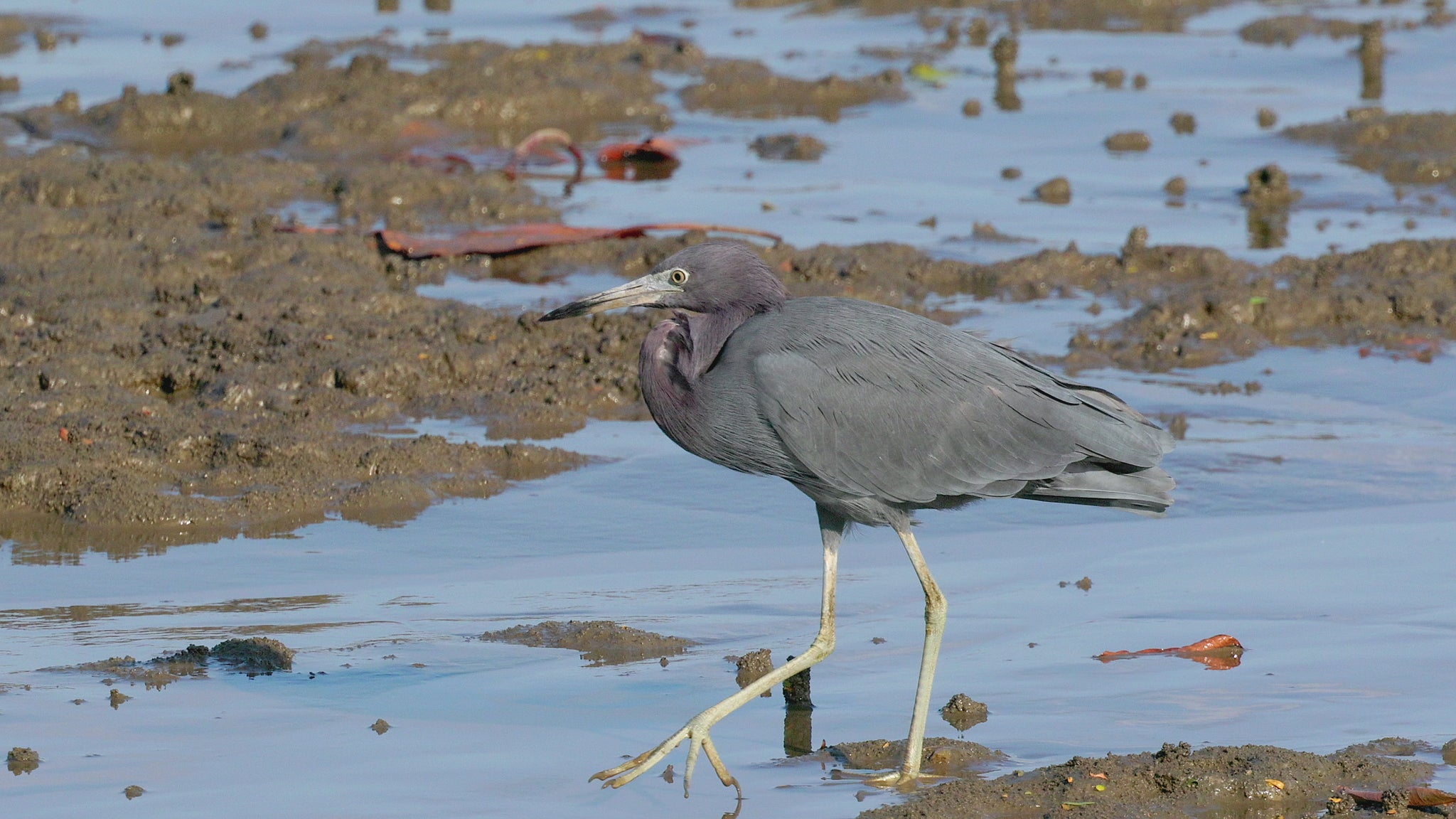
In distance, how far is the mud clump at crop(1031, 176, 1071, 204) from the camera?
11844 mm

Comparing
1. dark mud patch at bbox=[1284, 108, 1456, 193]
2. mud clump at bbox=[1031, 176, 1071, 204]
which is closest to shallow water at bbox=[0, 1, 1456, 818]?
mud clump at bbox=[1031, 176, 1071, 204]

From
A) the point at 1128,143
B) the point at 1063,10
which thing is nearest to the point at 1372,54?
the point at 1128,143

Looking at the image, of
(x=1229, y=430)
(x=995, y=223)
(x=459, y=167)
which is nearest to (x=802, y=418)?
(x=1229, y=430)

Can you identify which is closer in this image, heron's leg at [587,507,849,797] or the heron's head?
heron's leg at [587,507,849,797]

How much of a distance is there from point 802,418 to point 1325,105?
11547 mm

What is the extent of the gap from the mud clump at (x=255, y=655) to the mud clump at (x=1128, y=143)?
9.71 m

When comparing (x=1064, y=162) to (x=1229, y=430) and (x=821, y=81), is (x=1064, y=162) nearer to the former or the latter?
(x=821, y=81)


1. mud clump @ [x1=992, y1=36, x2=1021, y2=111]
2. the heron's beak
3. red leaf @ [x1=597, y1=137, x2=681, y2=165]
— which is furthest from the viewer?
mud clump @ [x1=992, y1=36, x2=1021, y2=111]

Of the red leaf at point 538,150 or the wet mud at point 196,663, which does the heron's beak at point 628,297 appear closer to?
the wet mud at point 196,663

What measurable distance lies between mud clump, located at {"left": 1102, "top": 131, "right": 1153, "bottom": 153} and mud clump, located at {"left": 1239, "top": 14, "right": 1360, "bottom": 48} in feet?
17.6

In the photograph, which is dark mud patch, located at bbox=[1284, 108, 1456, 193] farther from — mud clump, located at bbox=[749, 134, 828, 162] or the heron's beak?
the heron's beak

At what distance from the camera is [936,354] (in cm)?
496

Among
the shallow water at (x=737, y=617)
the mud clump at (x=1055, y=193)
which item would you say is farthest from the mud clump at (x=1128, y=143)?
the shallow water at (x=737, y=617)

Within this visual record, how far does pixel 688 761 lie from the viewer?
447 cm
